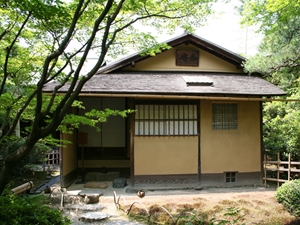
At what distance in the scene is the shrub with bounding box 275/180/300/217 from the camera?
304 inches

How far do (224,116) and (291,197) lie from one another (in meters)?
3.68

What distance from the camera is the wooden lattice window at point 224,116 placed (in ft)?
34.6

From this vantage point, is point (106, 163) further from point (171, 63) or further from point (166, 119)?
point (171, 63)

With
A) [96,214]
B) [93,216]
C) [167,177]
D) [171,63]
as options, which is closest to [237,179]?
[167,177]

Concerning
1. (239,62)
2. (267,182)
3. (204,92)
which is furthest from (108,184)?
(239,62)

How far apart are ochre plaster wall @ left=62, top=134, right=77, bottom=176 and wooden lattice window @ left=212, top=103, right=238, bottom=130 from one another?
Result: 5323 millimetres

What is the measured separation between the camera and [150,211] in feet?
24.7

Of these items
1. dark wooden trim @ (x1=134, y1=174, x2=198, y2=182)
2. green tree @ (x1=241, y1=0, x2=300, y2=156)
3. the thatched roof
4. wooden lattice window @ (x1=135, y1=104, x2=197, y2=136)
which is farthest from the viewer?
wooden lattice window @ (x1=135, y1=104, x2=197, y2=136)

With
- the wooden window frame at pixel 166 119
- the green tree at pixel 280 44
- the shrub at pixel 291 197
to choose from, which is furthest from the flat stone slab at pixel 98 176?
the green tree at pixel 280 44

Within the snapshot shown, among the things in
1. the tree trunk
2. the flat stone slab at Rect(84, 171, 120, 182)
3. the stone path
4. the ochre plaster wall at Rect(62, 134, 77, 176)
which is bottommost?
the stone path

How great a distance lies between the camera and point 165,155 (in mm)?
10141

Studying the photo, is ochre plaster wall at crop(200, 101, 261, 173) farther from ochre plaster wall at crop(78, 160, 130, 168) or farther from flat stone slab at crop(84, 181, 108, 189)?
ochre plaster wall at crop(78, 160, 130, 168)

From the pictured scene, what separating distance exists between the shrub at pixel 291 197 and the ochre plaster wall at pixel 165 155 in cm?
299

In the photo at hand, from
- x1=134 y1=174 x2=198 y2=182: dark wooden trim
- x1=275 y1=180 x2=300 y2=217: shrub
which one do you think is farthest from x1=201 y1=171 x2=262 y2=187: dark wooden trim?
x1=275 y1=180 x2=300 y2=217: shrub
